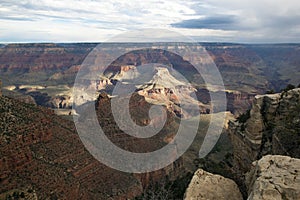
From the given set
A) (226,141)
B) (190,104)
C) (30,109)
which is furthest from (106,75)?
(30,109)

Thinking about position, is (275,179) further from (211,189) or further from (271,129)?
(271,129)

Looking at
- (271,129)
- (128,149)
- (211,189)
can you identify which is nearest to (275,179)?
(211,189)

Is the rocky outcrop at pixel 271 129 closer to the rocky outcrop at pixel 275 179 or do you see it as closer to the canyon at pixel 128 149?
the canyon at pixel 128 149

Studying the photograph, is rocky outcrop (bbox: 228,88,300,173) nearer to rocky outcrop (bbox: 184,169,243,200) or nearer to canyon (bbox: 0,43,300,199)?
canyon (bbox: 0,43,300,199)

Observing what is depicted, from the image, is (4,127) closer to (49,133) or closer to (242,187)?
(49,133)

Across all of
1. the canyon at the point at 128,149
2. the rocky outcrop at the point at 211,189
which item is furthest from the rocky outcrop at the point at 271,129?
the rocky outcrop at the point at 211,189
